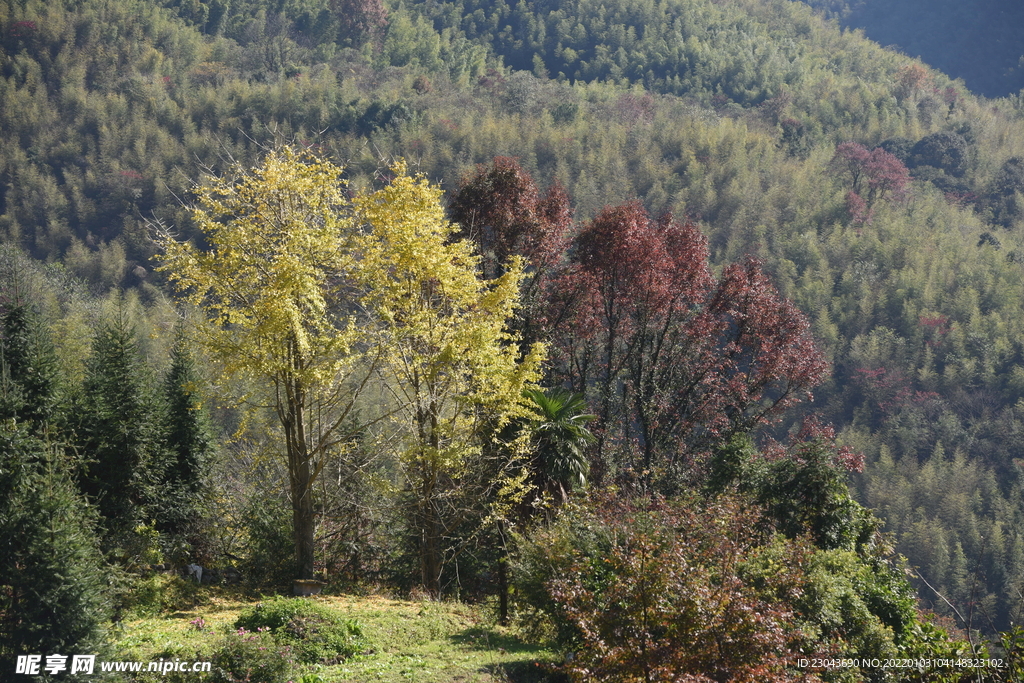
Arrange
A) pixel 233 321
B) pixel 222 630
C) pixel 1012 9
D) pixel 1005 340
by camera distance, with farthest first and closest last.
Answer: pixel 1012 9, pixel 1005 340, pixel 233 321, pixel 222 630

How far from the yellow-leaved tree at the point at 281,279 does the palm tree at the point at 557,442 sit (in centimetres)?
324

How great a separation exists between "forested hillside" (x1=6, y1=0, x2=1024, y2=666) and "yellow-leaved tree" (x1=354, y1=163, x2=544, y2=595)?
2.98 ft

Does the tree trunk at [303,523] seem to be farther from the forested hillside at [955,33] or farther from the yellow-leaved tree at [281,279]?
the forested hillside at [955,33]

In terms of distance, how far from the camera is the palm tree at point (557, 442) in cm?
1412

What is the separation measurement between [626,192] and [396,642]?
49.1 metres

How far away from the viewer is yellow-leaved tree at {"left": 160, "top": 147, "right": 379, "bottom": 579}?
1269cm

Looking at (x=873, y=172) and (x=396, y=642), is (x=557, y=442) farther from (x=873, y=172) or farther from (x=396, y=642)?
(x=873, y=172)

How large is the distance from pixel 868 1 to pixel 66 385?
14927cm

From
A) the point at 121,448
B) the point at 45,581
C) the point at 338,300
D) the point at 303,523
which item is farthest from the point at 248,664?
the point at 121,448

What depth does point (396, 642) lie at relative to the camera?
11.3 m

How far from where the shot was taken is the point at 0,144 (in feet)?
211

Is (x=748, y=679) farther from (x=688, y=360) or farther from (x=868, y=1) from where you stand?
(x=868, y=1)

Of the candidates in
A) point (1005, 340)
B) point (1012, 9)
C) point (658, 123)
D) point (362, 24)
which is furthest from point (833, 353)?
point (1012, 9)

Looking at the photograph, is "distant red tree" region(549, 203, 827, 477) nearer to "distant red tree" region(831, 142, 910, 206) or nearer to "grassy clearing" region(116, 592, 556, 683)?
"grassy clearing" region(116, 592, 556, 683)
